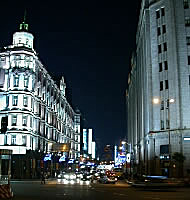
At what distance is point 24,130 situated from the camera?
259 ft

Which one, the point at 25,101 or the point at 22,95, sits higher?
the point at 22,95

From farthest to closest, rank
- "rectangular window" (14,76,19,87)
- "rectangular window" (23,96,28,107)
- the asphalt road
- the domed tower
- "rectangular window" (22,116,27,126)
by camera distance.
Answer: the domed tower < "rectangular window" (14,76,19,87) < "rectangular window" (23,96,28,107) < "rectangular window" (22,116,27,126) < the asphalt road

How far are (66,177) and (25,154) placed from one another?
11.2 m

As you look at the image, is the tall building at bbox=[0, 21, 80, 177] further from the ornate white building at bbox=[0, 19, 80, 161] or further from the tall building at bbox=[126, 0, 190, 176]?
the tall building at bbox=[126, 0, 190, 176]

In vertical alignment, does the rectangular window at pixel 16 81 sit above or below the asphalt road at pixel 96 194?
above

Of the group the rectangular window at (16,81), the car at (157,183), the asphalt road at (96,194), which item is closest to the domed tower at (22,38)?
the rectangular window at (16,81)

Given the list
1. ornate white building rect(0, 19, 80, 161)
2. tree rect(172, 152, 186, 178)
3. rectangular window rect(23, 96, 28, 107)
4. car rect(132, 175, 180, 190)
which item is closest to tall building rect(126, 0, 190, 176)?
tree rect(172, 152, 186, 178)

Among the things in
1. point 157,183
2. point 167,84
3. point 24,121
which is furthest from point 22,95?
point 157,183

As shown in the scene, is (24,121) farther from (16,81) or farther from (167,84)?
(167,84)

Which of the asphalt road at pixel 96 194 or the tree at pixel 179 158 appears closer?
the asphalt road at pixel 96 194

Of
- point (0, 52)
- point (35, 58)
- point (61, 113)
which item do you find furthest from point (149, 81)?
point (61, 113)

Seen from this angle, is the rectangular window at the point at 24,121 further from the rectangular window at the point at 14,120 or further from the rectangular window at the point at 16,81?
the rectangular window at the point at 16,81

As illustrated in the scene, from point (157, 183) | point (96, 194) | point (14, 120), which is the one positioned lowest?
point (157, 183)

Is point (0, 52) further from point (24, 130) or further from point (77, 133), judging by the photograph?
point (77, 133)
